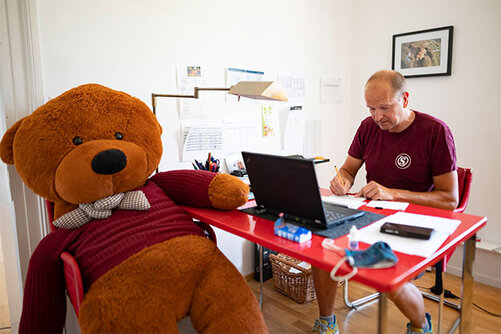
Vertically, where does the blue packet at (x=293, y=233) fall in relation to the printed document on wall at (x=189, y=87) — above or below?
below

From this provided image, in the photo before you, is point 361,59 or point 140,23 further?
point 361,59

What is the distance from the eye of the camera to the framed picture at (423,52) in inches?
99.5

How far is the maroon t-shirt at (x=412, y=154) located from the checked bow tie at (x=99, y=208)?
125 cm

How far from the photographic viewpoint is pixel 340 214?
1234mm

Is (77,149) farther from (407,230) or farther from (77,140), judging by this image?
(407,230)

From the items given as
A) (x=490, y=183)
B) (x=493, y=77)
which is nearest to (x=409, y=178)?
(x=490, y=183)

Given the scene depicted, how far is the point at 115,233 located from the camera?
1.15m

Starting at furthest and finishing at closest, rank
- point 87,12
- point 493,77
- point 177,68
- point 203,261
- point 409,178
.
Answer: point 493,77 → point 177,68 → point 409,178 → point 87,12 → point 203,261

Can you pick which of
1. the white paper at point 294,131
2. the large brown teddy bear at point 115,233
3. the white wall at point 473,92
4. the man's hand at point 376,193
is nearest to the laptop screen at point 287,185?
the large brown teddy bear at point 115,233

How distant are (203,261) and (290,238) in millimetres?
303

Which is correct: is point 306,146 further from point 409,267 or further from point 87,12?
point 409,267

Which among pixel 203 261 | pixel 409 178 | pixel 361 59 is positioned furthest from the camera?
pixel 361 59

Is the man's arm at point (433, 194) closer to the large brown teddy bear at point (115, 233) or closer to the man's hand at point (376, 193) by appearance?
the man's hand at point (376, 193)

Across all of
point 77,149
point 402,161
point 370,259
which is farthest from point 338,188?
point 77,149
